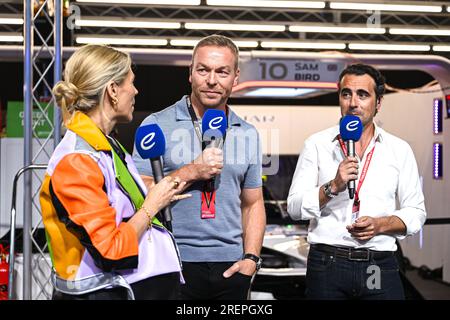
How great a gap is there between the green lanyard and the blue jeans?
840 mm

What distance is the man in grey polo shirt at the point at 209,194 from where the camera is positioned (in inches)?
95.2

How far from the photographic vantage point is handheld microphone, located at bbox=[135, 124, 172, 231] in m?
2.13

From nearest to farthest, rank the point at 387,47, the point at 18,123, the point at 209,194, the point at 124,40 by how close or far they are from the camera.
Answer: the point at 209,194
the point at 18,123
the point at 124,40
the point at 387,47

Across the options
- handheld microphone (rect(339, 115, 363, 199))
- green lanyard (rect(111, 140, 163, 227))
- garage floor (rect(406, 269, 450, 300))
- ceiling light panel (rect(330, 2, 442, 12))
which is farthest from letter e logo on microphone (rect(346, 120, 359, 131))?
ceiling light panel (rect(330, 2, 442, 12))

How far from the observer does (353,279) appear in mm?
2562

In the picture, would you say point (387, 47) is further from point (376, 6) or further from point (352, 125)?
point (352, 125)

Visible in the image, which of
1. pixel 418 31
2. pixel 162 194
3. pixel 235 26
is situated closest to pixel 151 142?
pixel 162 194

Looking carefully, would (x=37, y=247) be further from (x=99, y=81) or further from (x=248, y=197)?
(x=99, y=81)

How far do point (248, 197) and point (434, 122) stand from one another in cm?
732

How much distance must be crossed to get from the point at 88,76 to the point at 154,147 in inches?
13.0

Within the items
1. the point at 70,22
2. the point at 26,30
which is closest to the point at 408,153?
the point at 26,30

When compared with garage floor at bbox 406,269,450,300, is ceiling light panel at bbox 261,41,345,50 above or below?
above

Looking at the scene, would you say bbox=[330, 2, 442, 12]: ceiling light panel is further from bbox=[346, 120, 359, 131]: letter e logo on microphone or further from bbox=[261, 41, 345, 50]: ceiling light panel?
bbox=[346, 120, 359, 131]: letter e logo on microphone

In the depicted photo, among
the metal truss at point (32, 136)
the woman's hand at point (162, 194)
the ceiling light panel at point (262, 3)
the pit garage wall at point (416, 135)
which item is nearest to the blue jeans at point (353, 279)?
the woman's hand at point (162, 194)
